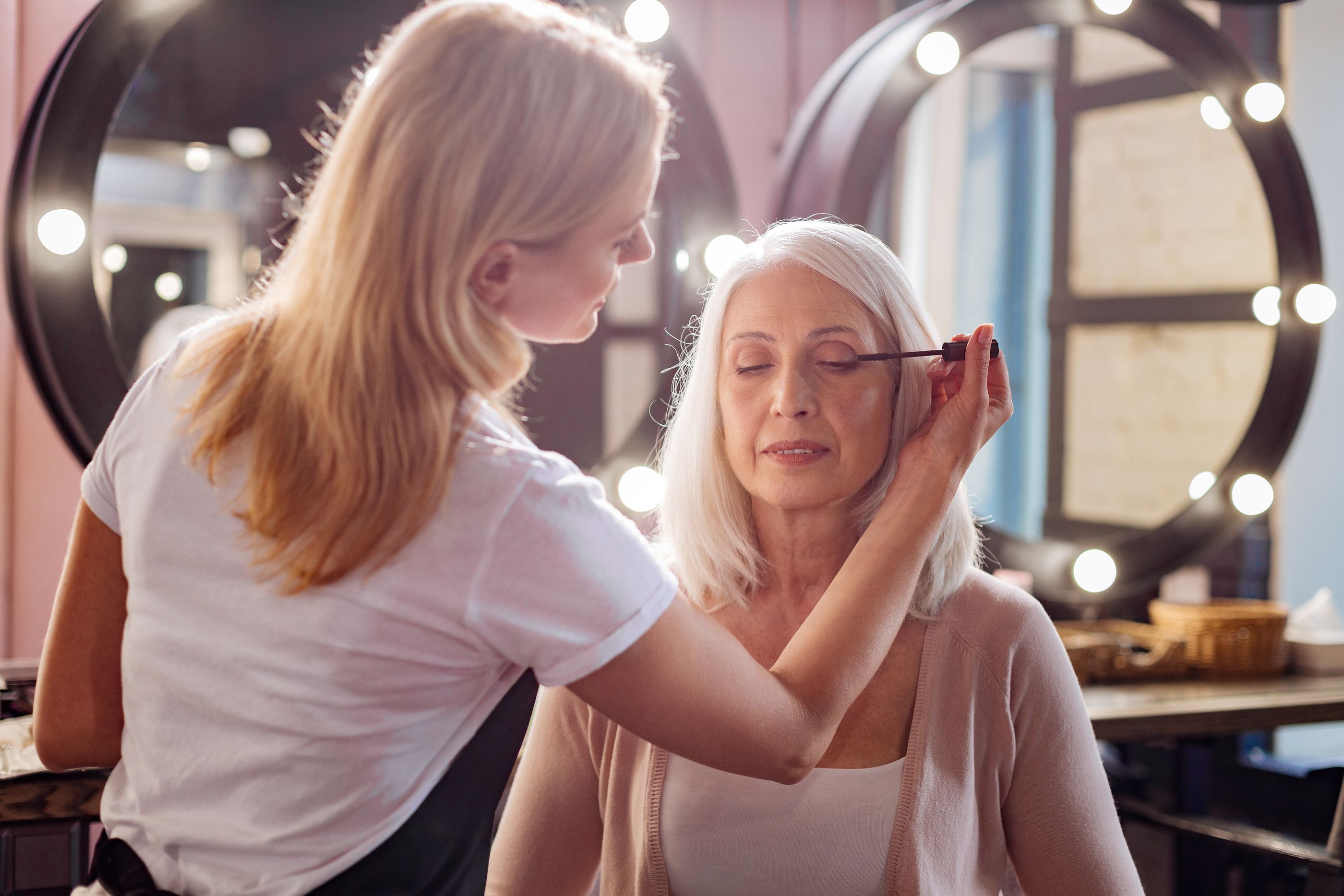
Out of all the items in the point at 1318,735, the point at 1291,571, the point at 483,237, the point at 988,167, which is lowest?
the point at 1318,735

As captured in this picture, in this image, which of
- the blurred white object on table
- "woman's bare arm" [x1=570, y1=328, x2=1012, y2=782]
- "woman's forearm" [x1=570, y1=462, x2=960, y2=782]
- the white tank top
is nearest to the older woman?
the white tank top

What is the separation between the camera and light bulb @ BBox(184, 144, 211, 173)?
1464 millimetres

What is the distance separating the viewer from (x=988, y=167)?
210cm

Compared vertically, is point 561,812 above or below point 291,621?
below

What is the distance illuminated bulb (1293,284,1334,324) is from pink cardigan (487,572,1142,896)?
1.34 metres

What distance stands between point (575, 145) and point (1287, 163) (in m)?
1.97

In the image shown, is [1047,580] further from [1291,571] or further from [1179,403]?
[1291,571]

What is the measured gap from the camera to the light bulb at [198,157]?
4.80 feet

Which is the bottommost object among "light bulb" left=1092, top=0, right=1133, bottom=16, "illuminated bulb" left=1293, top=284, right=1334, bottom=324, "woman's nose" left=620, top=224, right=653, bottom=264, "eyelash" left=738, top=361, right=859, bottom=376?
"eyelash" left=738, top=361, right=859, bottom=376

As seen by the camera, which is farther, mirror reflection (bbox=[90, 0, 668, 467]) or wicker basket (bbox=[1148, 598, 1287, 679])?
wicker basket (bbox=[1148, 598, 1287, 679])

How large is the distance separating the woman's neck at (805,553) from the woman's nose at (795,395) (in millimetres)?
134

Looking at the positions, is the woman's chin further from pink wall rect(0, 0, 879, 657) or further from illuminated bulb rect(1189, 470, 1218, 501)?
illuminated bulb rect(1189, 470, 1218, 501)

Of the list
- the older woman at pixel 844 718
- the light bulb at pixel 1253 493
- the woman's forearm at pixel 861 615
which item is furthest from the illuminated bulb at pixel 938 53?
the woman's forearm at pixel 861 615

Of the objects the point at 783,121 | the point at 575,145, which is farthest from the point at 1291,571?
the point at 575,145
